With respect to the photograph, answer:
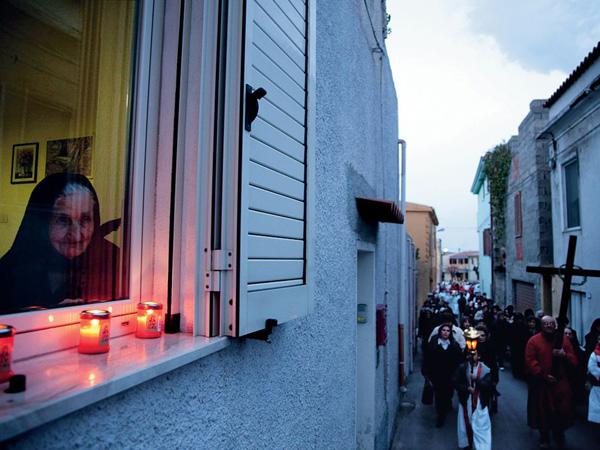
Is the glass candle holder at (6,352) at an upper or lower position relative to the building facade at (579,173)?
lower

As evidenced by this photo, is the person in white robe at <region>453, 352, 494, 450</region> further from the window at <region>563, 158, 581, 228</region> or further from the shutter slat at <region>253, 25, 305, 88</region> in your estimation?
the shutter slat at <region>253, 25, 305, 88</region>

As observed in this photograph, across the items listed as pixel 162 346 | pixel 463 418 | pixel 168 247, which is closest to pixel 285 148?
pixel 168 247

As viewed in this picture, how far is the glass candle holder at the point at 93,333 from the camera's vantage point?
128 centimetres

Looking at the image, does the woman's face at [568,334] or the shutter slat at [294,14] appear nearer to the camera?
the shutter slat at [294,14]

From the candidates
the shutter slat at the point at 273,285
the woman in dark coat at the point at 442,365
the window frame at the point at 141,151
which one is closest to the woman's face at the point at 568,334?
the woman in dark coat at the point at 442,365

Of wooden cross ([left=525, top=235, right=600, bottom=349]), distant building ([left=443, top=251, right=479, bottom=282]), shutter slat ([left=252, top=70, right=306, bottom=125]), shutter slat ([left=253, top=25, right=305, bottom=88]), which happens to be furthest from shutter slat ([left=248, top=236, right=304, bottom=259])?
distant building ([left=443, top=251, right=479, bottom=282])

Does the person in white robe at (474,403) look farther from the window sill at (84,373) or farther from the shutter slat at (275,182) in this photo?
the window sill at (84,373)

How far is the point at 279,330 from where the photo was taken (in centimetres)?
Result: 222

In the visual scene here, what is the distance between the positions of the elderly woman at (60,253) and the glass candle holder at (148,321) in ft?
0.35

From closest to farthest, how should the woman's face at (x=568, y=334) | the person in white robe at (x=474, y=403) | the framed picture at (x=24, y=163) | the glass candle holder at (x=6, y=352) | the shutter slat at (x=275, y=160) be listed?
the glass candle holder at (x=6, y=352) → the framed picture at (x=24, y=163) → the shutter slat at (x=275, y=160) → the person in white robe at (x=474, y=403) → the woman's face at (x=568, y=334)

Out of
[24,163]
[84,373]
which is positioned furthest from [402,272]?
[84,373]

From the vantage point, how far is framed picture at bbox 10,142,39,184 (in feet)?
5.12

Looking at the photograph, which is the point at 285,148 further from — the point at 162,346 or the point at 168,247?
the point at 162,346

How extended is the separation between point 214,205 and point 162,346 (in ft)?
1.70
